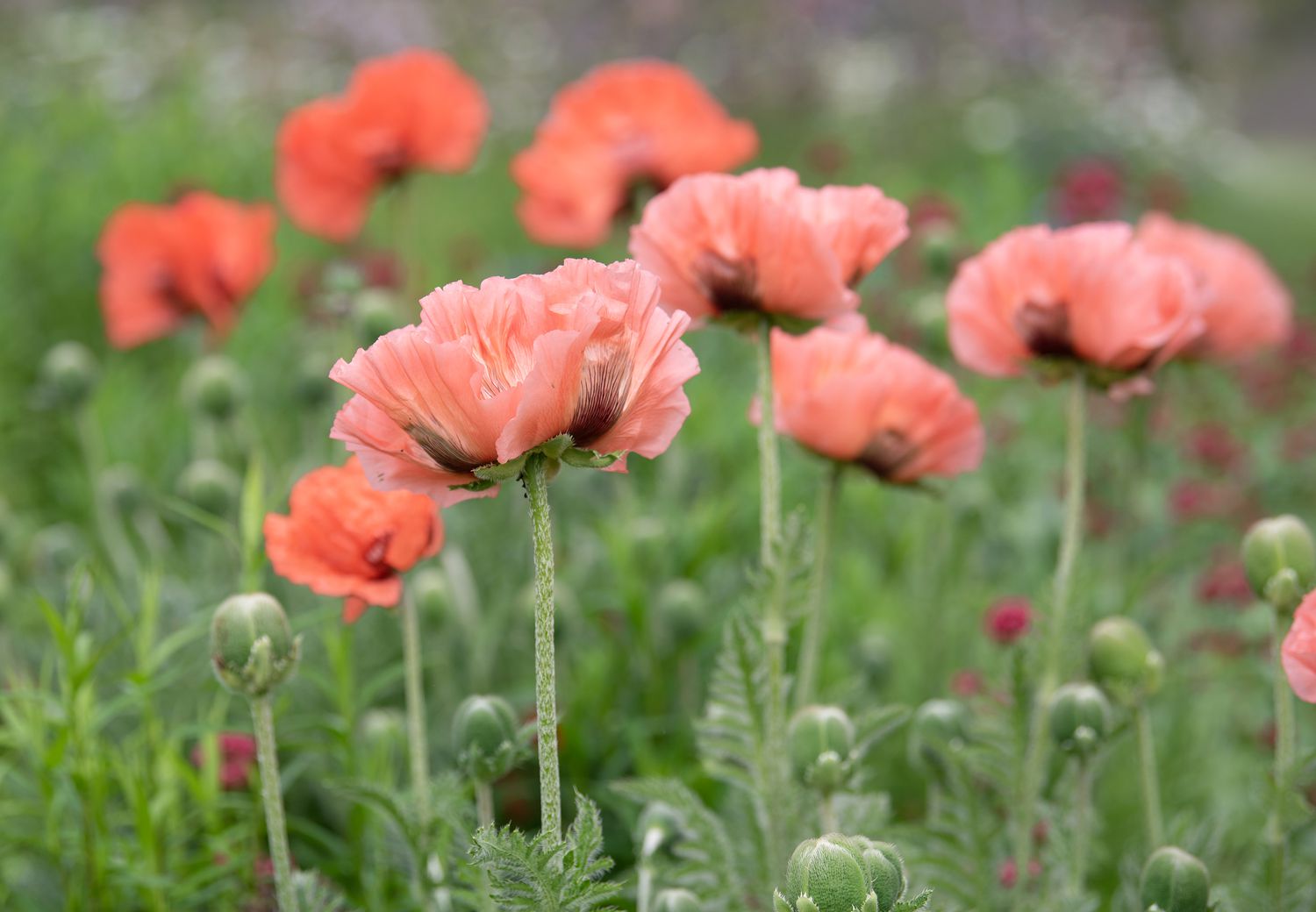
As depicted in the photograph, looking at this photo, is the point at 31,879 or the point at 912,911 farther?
the point at 31,879

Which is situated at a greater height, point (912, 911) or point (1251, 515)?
point (912, 911)

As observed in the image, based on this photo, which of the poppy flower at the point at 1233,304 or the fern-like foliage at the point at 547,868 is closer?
the fern-like foliage at the point at 547,868

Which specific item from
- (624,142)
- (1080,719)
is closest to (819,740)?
(1080,719)

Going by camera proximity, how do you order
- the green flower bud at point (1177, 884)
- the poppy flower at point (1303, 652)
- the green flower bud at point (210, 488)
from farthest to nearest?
the green flower bud at point (210, 488), the green flower bud at point (1177, 884), the poppy flower at point (1303, 652)

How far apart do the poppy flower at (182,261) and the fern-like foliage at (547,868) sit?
1.64 m

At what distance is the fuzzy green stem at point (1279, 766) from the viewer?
3.92 feet

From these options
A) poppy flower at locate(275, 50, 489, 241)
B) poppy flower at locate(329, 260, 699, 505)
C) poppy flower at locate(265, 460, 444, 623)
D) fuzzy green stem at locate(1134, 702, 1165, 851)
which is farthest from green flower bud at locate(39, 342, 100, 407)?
fuzzy green stem at locate(1134, 702, 1165, 851)

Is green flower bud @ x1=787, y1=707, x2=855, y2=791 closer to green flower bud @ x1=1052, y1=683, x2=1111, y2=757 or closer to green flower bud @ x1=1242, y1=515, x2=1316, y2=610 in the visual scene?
green flower bud @ x1=1052, y1=683, x2=1111, y2=757

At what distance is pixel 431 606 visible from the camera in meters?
1.77

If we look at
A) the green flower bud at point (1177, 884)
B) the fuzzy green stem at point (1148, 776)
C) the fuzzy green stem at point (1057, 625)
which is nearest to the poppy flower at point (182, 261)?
the fuzzy green stem at point (1057, 625)

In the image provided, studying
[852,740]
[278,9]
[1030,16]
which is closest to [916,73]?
[1030,16]

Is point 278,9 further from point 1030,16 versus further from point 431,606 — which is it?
point 431,606

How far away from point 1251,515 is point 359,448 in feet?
7.64

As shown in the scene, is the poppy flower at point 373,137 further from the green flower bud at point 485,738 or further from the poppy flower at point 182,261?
the green flower bud at point 485,738
